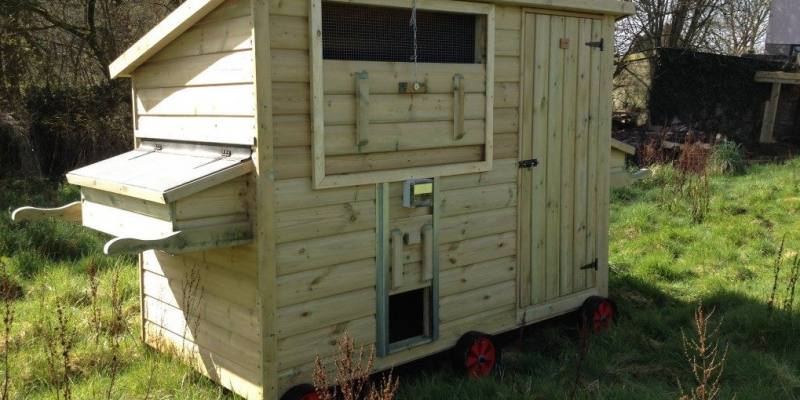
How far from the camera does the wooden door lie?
5070 mm

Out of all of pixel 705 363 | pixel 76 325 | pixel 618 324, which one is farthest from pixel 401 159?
pixel 76 325

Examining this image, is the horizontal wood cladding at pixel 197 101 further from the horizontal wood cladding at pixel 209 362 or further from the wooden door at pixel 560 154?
the wooden door at pixel 560 154

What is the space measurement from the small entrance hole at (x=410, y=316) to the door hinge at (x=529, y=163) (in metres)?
1.07

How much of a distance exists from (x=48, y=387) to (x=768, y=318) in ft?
15.5

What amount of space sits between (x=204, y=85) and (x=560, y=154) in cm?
254

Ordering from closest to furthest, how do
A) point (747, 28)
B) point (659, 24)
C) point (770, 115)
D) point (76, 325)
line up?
1. point (76, 325)
2. point (770, 115)
3. point (659, 24)
4. point (747, 28)

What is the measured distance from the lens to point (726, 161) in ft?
38.1

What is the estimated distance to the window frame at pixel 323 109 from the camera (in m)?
3.75

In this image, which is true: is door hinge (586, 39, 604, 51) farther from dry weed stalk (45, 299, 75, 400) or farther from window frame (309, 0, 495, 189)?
dry weed stalk (45, 299, 75, 400)

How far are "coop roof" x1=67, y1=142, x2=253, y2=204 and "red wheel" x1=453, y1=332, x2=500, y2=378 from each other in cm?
182

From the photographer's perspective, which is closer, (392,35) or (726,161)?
(392,35)

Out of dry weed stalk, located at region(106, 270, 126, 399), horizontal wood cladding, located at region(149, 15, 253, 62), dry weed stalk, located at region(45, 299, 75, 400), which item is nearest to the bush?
dry weed stalk, located at region(106, 270, 126, 399)

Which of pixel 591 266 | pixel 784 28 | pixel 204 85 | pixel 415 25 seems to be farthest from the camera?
pixel 784 28

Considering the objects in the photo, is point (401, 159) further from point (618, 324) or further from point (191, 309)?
point (618, 324)
